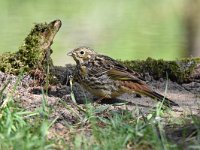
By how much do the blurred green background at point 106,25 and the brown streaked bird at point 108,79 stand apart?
5.76 meters

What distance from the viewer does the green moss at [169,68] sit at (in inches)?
332

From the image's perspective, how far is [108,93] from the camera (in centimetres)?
775

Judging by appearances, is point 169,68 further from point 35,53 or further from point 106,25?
point 106,25

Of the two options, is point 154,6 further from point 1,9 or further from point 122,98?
point 122,98

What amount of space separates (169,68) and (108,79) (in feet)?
2.89

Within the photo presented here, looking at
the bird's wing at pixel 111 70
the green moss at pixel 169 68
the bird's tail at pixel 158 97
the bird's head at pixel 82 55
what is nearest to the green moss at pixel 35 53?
the bird's head at pixel 82 55

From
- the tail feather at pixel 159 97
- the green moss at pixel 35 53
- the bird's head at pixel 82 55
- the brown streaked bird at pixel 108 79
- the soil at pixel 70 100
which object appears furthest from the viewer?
the bird's head at pixel 82 55

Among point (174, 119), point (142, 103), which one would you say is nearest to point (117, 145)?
point (174, 119)

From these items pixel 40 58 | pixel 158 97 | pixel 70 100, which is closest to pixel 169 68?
pixel 158 97

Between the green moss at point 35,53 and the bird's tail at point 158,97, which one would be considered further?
the green moss at point 35,53

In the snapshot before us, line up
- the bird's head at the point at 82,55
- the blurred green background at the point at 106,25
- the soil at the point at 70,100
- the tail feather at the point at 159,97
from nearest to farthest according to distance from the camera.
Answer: the soil at the point at 70,100
the tail feather at the point at 159,97
the bird's head at the point at 82,55
the blurred green background at the point at 106,25

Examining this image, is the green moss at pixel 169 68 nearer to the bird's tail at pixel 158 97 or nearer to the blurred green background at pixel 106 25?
the bird's tail at pixel 158 97

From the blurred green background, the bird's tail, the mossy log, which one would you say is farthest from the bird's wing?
the blurred green background

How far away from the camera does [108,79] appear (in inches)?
311
